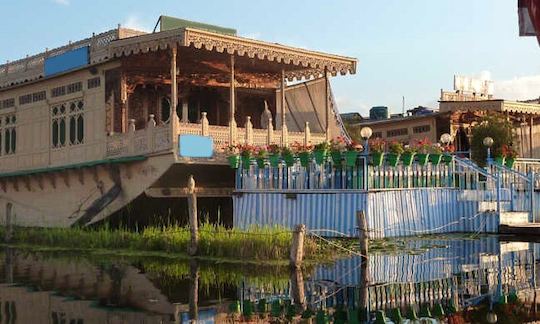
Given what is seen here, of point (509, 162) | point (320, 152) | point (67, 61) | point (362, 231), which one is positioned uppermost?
point (67, 61)

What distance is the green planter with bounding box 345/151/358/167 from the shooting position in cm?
1681

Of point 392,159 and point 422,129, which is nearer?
point 392,159

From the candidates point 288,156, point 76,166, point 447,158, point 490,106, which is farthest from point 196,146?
point 490,106

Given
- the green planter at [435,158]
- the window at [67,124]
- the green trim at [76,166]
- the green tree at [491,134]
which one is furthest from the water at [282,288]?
the green tree at [491,134]

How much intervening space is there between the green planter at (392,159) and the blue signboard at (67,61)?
9400 millimetres

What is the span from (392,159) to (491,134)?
11836mm

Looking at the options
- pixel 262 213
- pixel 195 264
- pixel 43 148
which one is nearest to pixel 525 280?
pixel 195 264

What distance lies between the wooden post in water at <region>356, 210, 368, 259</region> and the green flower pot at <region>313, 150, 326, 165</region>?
3.19 meters

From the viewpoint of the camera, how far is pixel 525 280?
39.9 ft

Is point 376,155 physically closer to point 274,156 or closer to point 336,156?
point 336,156

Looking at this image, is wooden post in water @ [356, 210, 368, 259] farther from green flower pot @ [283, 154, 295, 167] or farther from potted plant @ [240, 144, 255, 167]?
potted plant @ [240, 144, 255, 167]

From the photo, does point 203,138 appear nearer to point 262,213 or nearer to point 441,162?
point 262,213

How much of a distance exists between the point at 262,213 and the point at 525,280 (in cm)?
744

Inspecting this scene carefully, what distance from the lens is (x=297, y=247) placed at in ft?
44.3
